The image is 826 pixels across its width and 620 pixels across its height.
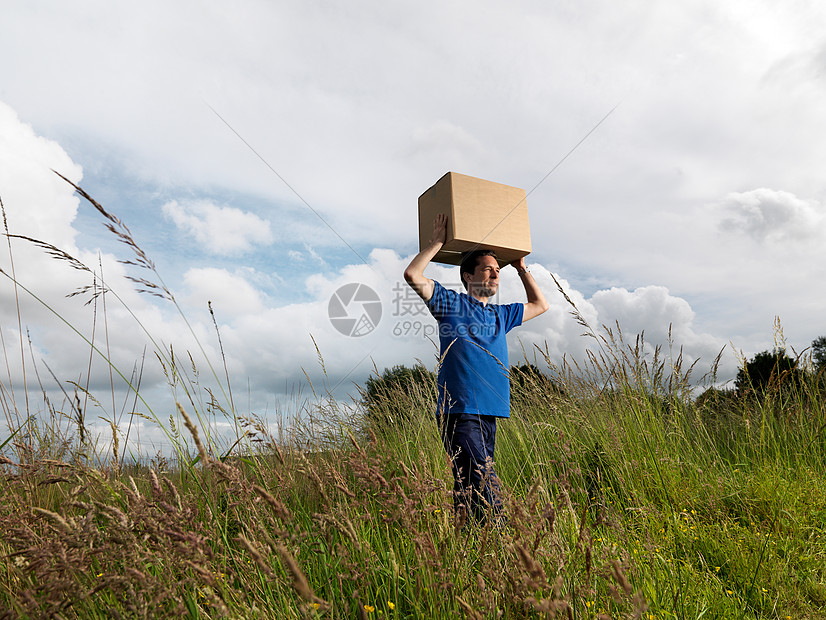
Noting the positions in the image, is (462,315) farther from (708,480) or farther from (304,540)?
(708,480)

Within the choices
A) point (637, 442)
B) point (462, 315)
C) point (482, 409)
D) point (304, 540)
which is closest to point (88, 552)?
point (304, 540)

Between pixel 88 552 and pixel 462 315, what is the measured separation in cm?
224

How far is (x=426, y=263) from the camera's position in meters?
3.22

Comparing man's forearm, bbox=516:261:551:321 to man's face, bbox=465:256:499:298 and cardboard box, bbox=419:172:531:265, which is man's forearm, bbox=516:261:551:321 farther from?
man's face, bbox=465:256:499:298

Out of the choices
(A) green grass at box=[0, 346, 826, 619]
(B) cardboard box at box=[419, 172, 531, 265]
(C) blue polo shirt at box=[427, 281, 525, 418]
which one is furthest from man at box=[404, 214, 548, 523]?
(A) green grass at box=[0, 346, 826, 619]

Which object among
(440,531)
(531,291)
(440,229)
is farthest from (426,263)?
(440,531)

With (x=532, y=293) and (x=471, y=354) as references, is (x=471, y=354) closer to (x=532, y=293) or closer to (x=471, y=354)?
(x=471, y=354)

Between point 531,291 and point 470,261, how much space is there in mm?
670

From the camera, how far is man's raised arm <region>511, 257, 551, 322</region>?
149 inches

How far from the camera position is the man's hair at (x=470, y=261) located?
344 centimetres

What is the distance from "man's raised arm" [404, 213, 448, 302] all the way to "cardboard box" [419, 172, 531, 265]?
5 cm

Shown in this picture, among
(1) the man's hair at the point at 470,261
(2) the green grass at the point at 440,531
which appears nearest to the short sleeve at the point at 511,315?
(1) the man's hair at the point at 470,261

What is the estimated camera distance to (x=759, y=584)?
6.84 feet

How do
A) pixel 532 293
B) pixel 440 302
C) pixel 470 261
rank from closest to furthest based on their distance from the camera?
pixel 440 302, pixel 470 261, pixel 532 293
